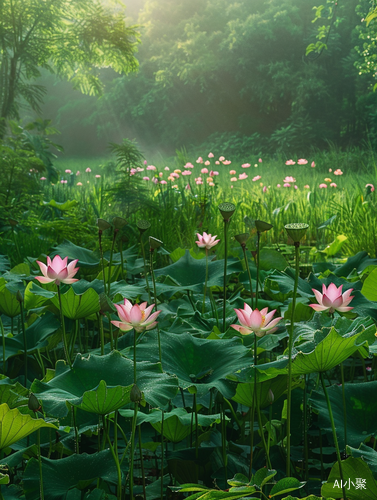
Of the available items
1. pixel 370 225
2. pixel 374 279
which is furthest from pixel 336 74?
pixel 374 279

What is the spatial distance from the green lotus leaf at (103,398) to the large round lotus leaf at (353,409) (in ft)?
1.24

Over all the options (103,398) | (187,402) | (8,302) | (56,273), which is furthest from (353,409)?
(8,302)

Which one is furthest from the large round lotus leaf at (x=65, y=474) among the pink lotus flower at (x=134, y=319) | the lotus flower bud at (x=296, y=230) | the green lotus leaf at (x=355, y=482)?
the lotus flower bud at (x=296, y=230)

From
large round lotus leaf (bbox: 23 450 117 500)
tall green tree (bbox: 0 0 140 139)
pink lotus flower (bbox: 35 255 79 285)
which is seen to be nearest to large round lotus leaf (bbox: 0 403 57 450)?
large round lotus leaf (bbox: 23 450 117 500)

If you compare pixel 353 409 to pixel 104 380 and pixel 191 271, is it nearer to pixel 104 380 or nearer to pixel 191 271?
pixel 104 380

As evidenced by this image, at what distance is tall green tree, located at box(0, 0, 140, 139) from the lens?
4.46 m

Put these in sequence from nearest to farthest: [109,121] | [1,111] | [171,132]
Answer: [1,111] < [171,132] < [109,121]

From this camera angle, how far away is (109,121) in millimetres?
20391

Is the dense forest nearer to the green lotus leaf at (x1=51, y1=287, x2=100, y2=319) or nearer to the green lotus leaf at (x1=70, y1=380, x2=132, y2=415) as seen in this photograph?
the green lotus leaf at (x1=51, y1=287, x2=100, y2=319)

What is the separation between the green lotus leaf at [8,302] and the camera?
115 centimetres

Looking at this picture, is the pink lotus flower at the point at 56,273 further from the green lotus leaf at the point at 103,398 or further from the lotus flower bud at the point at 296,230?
the lotus flower bud at the point at 296,230

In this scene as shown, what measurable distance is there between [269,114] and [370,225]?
14714 millimetres

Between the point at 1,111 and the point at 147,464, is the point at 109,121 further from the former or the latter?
the point at 147,464

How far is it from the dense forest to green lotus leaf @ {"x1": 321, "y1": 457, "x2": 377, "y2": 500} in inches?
467
